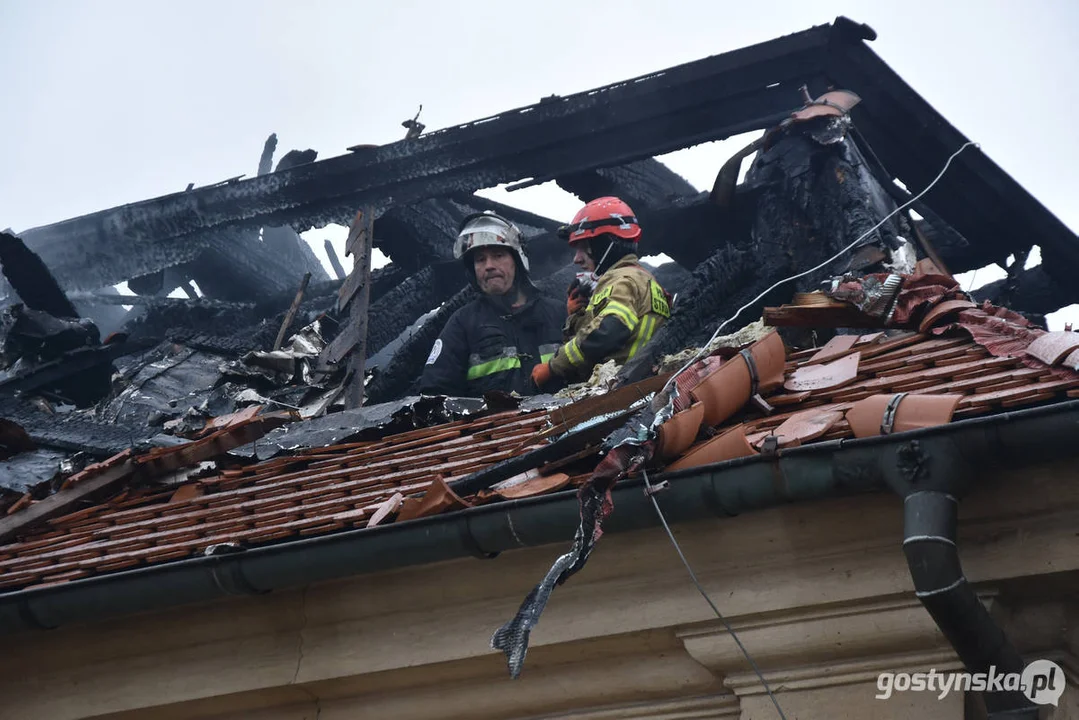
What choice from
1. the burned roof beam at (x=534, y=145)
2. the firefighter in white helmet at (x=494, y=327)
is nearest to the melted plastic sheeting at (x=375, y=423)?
the firefighter in white helmet at (x=494, y=327)

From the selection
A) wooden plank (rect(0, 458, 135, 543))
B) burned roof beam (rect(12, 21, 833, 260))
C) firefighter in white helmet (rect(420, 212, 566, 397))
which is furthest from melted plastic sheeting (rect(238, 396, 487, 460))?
burned roof beam (rect(12, 21, 833, 260))

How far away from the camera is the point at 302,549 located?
4066 millimetres

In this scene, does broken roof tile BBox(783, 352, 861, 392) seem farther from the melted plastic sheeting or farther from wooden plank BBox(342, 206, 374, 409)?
wooden plank BBox(342, 206, 374, 409)

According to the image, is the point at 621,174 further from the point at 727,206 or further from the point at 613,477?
the point at 613,477

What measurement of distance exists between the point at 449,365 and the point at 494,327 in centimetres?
43

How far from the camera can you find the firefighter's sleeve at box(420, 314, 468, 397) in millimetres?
8711

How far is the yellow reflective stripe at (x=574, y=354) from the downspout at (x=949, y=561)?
4.21 metres

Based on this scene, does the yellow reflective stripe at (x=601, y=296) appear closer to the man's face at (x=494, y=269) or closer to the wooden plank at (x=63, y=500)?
the man's face at (x=494, y=269)

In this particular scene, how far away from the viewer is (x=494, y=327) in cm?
891

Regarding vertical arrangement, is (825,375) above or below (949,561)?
above

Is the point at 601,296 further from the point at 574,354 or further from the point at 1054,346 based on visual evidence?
the point at 1054,346

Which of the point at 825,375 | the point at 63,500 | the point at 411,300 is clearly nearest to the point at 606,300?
the point at 825,375

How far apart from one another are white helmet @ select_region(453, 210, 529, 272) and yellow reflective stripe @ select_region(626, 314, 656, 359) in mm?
1646

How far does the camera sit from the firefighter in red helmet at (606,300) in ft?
24.8
